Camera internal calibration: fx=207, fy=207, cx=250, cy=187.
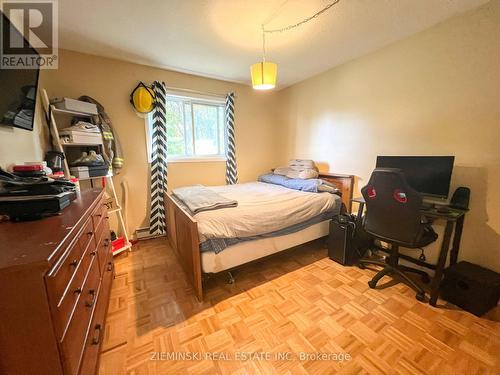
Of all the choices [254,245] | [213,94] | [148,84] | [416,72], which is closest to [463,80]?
[416,72]

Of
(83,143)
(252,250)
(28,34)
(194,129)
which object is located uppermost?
(28,34)

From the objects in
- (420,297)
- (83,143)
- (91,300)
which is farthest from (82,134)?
(420,297)

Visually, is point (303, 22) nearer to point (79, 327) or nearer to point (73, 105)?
point (73, 105)

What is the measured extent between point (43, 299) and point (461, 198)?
2.79m

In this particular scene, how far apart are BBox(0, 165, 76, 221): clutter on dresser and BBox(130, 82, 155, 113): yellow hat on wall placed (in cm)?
176

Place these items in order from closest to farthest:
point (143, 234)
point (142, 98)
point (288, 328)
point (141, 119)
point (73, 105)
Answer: point (288, 328) → point (73, 105) → point (142, 98) → point (141, 119) → point (143, 234)

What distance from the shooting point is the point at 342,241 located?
230 cm

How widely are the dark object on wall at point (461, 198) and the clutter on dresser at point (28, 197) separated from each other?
292 cm

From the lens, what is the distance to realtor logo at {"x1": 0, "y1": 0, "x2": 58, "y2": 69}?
1189 millimetres

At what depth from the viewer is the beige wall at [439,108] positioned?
172cm

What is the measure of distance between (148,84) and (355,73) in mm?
2740

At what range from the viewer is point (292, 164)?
3.44 metres

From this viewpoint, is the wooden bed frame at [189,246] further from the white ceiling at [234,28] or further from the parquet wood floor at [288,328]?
the white ceiling at [234,28]

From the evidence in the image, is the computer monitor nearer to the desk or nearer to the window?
the desk
